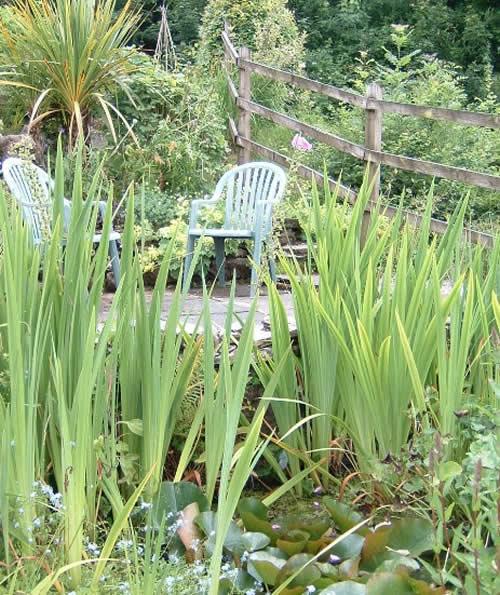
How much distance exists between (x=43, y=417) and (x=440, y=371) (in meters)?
0.88

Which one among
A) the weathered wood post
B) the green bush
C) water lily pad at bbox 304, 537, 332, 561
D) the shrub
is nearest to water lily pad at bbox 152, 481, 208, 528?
water lily pad at bbox 304, 537, 332, 561

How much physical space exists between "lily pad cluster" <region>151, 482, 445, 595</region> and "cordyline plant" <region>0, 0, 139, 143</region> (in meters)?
4.11

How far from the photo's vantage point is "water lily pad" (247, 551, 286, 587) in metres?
1.71

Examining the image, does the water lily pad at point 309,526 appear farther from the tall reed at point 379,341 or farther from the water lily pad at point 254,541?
the tall reed at point 379,341

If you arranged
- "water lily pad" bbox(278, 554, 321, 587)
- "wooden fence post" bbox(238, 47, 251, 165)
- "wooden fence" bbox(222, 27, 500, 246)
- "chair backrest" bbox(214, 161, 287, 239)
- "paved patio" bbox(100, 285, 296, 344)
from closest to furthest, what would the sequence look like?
"water lily pad" bbox(278, 554, 321, 587), "paved patio" bbox(100, 285, 296, 344), "wooden fence" bbox(222, 27, 500, 246), "chair backrest" bbox(214, 161, 287, 239), "wooden fence post" bbox(238, 47, 251, 165)

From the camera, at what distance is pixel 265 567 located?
171cm

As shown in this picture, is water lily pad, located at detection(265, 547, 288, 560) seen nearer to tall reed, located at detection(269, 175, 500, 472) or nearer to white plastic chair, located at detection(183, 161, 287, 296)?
tall reed, located at detection(269, 175, 500, 472)

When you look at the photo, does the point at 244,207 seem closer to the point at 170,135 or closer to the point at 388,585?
the point at 170,135

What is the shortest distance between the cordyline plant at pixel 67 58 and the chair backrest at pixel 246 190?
91 cm

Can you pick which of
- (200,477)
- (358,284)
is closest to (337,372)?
(358,284)

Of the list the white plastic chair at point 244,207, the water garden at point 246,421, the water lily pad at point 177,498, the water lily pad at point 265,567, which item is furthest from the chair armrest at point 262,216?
the water lily pad at point 265,567

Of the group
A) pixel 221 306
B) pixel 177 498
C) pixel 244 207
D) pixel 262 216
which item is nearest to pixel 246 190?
pixel 244 207

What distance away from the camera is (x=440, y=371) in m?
1.93

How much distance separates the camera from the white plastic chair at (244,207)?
185 inches
